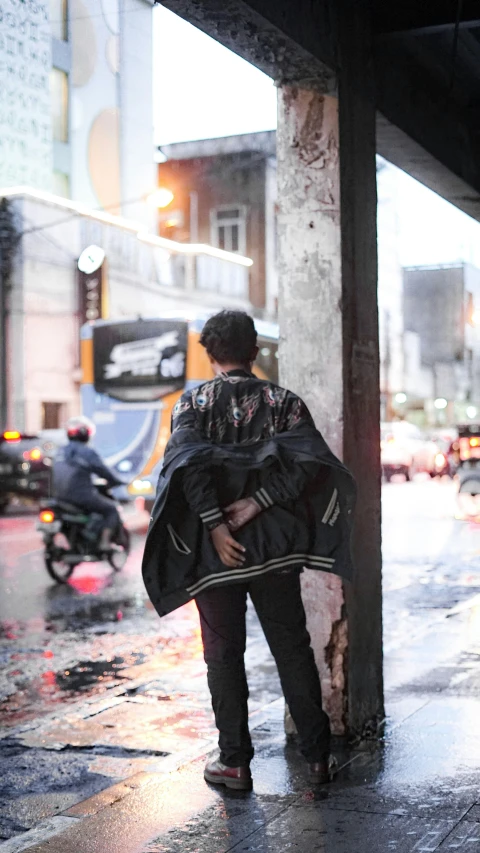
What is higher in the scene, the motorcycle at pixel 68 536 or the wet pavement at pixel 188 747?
the motorcycle at pixel 68 536

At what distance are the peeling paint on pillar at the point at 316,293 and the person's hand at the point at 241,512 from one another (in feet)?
3.33

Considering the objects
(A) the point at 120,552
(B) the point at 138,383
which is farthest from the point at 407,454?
(A) the point at 120,552

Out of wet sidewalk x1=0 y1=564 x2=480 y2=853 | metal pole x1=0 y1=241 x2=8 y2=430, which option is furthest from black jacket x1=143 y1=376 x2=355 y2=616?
metal pole x1=0 y1=241 x2=8 y2=430

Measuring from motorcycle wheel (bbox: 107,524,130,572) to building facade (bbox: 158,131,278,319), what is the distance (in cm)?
2695

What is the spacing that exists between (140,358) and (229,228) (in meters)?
22.6

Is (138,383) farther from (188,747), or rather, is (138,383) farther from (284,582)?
(284,582)

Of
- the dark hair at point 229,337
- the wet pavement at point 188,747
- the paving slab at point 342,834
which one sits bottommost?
the wet pavement at point 188,747

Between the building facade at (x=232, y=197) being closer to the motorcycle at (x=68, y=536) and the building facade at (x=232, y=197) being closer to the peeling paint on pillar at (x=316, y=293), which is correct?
the motorcycle at (x=68, y=536)

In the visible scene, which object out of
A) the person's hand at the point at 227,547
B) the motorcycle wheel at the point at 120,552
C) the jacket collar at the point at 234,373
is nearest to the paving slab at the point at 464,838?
the person's hand at the point at 227,547

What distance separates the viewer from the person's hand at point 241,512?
14.6 ft

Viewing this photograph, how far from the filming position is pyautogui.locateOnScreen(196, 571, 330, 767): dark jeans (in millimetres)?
4582

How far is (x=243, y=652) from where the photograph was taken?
466cm

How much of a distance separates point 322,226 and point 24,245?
24.6m

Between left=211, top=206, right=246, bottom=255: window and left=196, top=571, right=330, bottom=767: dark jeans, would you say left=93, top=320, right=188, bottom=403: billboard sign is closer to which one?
left=196, top=571, right=330, bottom=767: dark jeans
